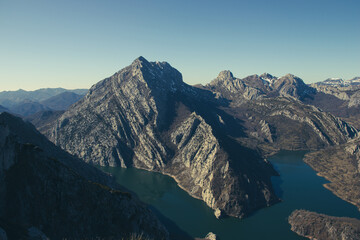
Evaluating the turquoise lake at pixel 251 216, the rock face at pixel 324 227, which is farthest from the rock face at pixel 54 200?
the rock face at pixel 324 227

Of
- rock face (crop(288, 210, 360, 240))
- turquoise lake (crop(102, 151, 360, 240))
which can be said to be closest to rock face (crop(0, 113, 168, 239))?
turquoise lake (crop(102, 151, 360, 240))

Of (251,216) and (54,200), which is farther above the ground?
(54,200)

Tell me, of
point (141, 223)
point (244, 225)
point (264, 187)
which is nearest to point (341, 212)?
point (264, 187)

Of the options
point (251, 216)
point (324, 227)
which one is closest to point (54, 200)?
point (251, 216)

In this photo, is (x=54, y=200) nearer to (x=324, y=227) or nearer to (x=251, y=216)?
(x=251, y=216)

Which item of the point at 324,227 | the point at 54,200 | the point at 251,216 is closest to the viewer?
the point at 54,200

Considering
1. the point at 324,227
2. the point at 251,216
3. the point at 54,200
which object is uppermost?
the point at 54,200
